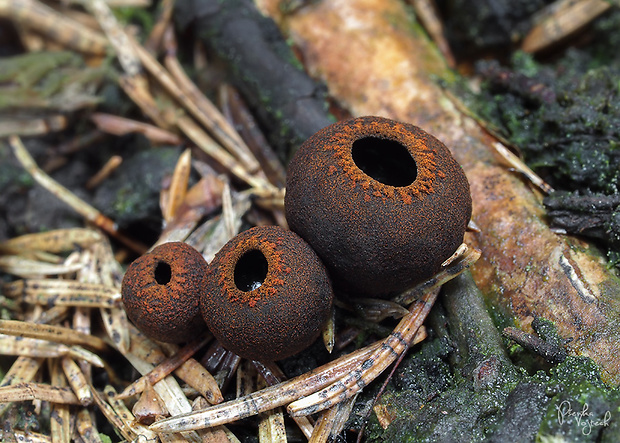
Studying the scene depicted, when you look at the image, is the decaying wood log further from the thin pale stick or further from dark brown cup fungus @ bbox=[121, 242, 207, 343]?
dark brown cup fungus @ bbox=[121, 242, 207, 343]

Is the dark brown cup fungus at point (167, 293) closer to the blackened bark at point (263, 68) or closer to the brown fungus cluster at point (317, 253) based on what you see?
the brown fungus cluster at point (317, 253)

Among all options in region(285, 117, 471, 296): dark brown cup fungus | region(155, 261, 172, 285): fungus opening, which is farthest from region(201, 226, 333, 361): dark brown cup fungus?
region(155, 261, 172, 285): fungus opening

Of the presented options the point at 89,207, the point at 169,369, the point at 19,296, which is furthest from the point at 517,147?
the point at 19,296

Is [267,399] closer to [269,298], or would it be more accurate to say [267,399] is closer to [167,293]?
[269,298]

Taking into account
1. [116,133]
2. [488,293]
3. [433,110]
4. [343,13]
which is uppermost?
[116,133]

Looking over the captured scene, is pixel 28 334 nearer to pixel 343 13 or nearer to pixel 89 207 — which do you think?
pixel 89 207

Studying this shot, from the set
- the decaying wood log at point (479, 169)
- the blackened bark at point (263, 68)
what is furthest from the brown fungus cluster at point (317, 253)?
the blackened bark at point (263, 68)

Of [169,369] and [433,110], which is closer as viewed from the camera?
[169,369]

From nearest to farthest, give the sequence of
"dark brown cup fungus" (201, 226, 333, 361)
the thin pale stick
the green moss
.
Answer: the green moss
"dark brown cup fungus" (201, 226, 333, 361)
the thin pale stick
